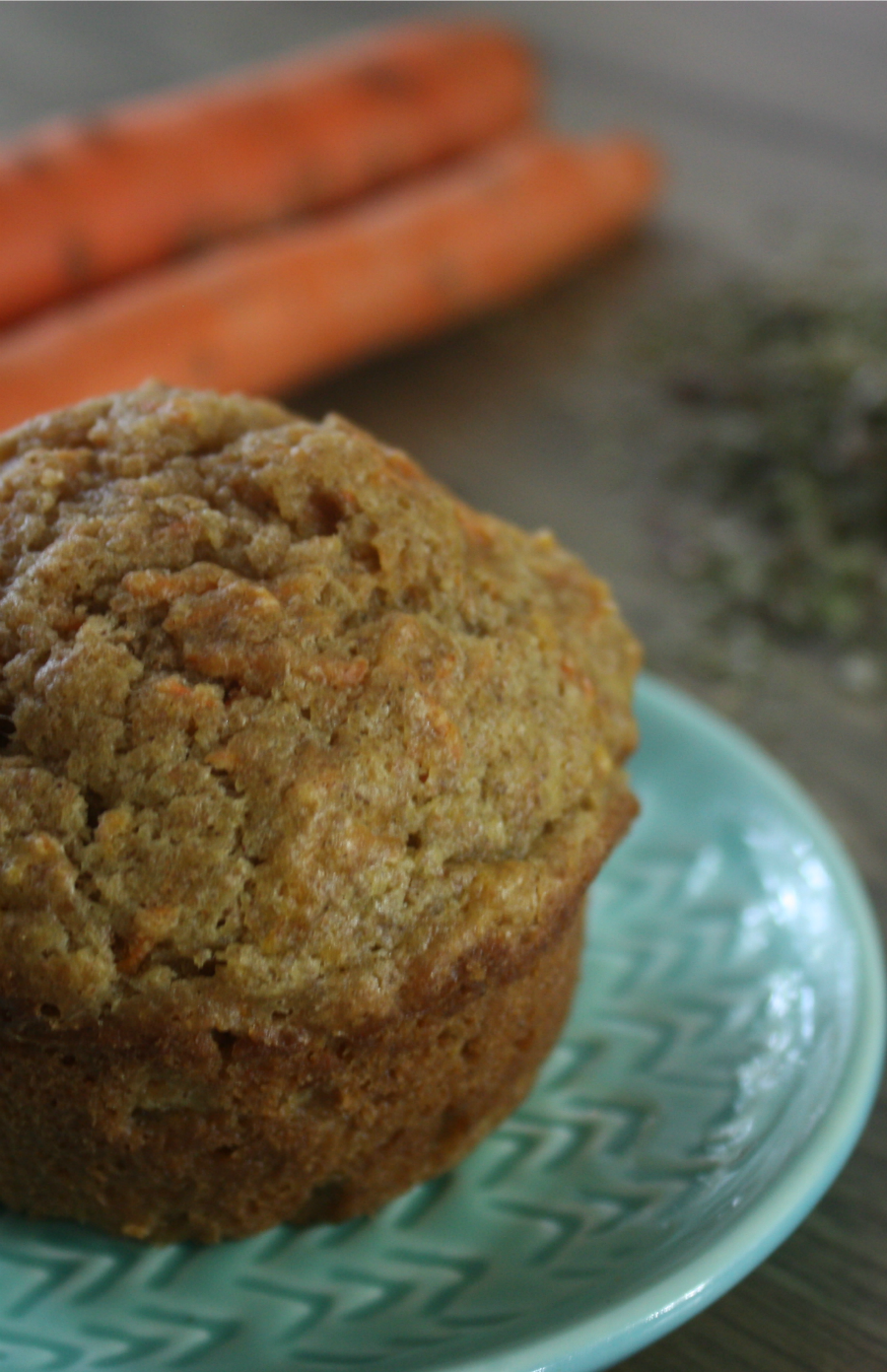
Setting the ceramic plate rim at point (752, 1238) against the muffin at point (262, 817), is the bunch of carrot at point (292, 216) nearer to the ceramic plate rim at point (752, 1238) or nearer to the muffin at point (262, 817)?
the muffin at point (262, 817)

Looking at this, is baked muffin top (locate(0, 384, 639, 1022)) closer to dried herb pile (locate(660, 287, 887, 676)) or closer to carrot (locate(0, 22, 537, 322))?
dried herb pile (locate(660, 287, 887, 676))

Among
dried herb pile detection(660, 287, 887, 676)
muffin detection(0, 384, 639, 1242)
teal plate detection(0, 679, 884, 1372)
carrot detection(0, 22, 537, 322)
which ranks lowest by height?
teal plate detection(0, 679, 884, 1372)

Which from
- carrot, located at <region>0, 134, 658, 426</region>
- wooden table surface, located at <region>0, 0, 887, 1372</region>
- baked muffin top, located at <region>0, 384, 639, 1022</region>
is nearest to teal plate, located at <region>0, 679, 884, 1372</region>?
wooden table surface, located at <region>0, 0, 887, 1372</region>

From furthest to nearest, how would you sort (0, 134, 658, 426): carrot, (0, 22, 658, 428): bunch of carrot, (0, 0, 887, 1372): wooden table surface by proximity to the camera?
(0, 22, 658, 428): bunch of carrot
(0, 134, 658, 426): carrot
(0, 0, 887, 1372): wooden table surface

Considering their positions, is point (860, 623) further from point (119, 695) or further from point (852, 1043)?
point (119, 695)

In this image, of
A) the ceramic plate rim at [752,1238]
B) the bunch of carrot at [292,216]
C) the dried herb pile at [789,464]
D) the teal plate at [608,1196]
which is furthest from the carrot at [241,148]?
the ceramic plate rim at [752,1238]

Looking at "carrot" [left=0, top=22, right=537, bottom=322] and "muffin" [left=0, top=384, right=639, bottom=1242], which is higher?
"carrot" [left=0, top=22, right=537, bottom=322]
